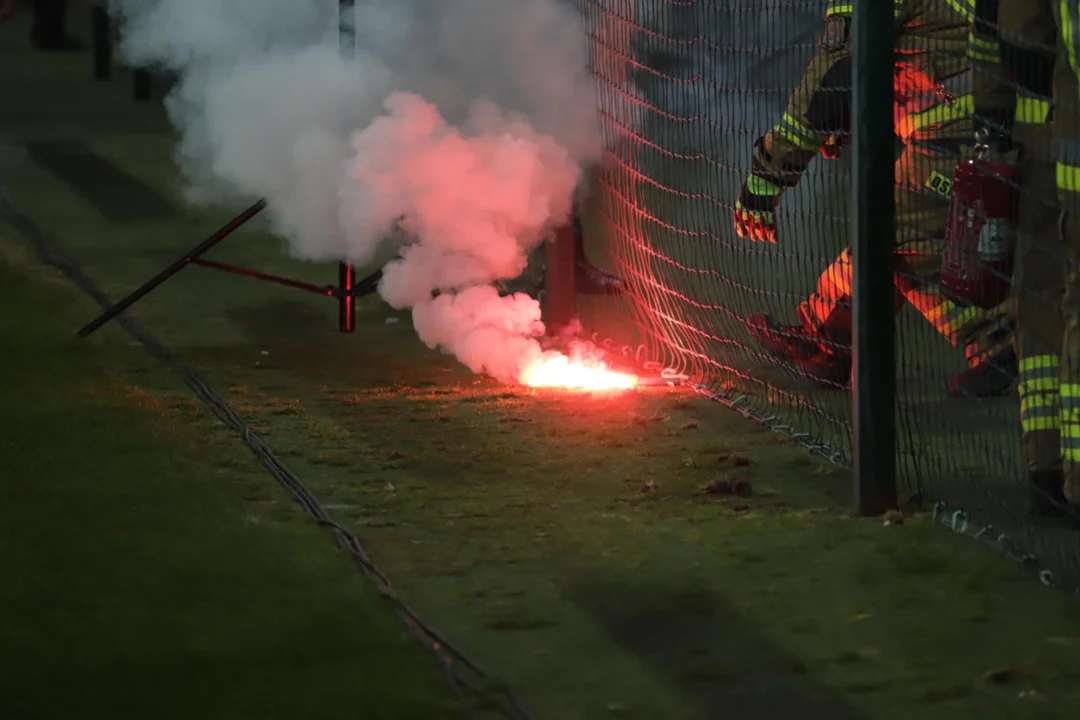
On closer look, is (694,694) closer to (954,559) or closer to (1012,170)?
(954,559)

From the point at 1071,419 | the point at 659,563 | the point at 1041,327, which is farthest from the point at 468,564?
the point at 1041,327

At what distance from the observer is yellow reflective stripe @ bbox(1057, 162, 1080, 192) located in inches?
187

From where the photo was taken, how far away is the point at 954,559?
4.71 metres

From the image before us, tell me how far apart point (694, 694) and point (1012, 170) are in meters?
2.17

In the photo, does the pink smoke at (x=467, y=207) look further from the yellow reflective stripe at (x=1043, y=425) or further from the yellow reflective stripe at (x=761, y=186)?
the yellow reflective stripe at (x=1043, y=425)

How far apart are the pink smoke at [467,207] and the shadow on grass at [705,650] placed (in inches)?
108

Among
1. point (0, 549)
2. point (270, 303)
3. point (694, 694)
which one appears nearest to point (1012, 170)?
point (694, 694)

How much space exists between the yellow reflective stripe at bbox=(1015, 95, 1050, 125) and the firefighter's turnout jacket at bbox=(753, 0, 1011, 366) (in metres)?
0.95

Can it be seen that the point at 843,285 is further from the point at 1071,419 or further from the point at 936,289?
the point at 1071,419

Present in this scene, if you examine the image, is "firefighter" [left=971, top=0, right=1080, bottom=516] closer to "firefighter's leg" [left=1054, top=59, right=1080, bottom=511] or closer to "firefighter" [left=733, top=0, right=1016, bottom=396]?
"firefighter's leg" [left=1054, top=59, right=1080, bottom=511]

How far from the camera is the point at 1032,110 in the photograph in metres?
5.10

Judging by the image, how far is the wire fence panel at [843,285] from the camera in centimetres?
514

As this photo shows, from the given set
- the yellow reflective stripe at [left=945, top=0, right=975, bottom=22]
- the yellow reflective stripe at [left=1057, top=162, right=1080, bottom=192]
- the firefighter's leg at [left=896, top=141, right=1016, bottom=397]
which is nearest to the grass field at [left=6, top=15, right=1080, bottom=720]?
the firefighter's leg at [left=896, top=141, right=1016, bottom=397]

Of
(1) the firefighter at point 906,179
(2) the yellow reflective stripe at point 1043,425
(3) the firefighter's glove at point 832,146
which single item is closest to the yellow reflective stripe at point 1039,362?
(2) the yellow reflective stripe at point 1043,425
